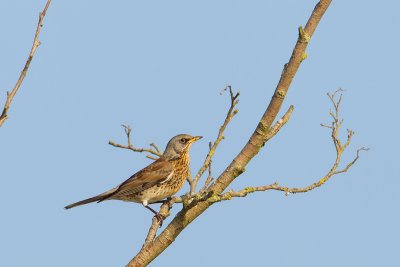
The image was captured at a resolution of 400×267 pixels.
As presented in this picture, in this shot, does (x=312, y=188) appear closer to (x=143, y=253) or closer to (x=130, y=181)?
(x=143, y=253)

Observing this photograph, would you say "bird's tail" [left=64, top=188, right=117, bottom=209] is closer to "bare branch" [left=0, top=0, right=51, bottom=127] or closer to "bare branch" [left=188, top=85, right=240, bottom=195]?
"bare branch" [left=188, top=85, right=240, bottom=195]

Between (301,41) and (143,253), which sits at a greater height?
(301,41)

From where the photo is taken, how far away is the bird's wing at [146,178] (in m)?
9.60

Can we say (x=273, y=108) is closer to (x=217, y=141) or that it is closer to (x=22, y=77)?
(x=217, y=141)

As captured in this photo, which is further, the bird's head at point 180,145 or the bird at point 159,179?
→ the bird's head at point 180,145

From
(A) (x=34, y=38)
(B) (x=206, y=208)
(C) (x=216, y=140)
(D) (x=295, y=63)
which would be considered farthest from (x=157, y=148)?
(A) (x=34, y=38)

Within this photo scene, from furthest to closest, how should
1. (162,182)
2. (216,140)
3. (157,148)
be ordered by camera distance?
(162,182) < (157,148) < (216,140)

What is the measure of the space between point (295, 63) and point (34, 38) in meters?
2.36

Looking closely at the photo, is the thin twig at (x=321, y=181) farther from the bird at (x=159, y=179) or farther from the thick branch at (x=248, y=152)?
the bird at (x=159, y=179)

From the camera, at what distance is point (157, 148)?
7.10m

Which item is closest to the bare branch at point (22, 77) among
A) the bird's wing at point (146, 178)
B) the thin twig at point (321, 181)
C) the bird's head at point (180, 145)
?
the thin twig at point (321, 181)

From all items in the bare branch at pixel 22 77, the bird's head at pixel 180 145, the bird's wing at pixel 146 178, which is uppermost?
the bird's head at pixel 180 145

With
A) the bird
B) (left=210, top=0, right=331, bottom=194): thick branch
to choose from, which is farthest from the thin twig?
the bird

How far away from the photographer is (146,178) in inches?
384
